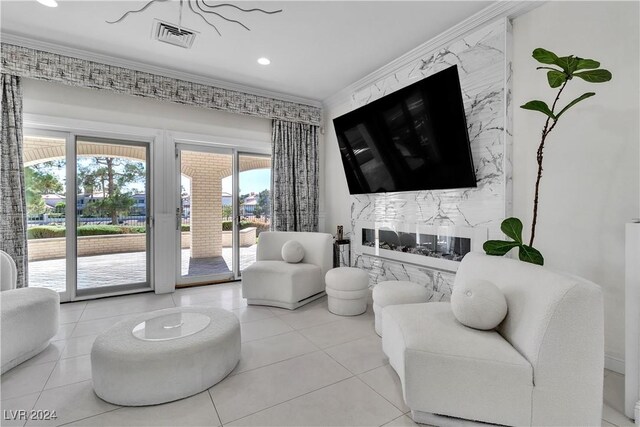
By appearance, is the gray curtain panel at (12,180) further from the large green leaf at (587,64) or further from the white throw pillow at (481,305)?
the large green leaf at (587,64)

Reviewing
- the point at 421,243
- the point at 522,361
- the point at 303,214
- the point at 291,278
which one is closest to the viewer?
the point at 522,361

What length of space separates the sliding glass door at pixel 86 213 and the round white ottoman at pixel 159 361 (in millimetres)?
2190

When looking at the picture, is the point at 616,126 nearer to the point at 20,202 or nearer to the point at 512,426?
the point at 512,426

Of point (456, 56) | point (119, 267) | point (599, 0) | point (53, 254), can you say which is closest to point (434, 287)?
point (456, 56)

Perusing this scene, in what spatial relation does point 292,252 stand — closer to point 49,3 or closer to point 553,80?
point 553,80

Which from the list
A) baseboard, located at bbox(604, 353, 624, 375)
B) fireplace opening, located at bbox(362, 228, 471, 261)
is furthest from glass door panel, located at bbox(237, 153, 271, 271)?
baseboard, located at bbox(604, 353, 624, 375)

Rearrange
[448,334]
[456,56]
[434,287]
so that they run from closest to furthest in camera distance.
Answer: [448,334] → [456,56] → [434,287]

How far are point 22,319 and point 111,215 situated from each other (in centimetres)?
189

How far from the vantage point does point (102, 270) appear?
3.75 metres

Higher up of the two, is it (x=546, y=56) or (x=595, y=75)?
(x=546, y=56)

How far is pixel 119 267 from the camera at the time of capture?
12.6 feet

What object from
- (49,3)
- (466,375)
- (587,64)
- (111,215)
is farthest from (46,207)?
(587,64)

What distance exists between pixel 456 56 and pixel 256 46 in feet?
6.61

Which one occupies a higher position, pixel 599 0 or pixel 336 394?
pixel 599 0
